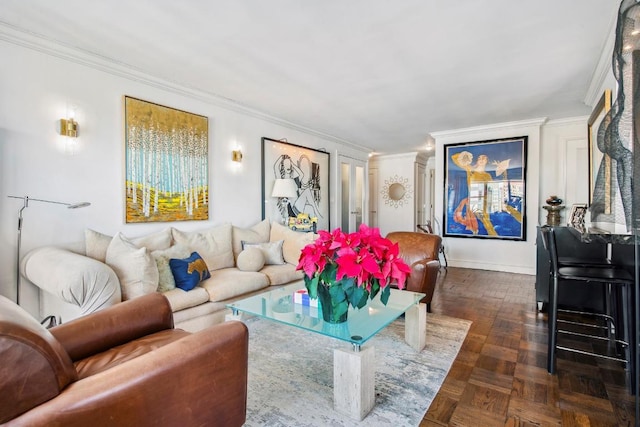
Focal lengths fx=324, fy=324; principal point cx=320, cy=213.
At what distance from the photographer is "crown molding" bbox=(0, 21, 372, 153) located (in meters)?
2.41

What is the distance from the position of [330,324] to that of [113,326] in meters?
1.13

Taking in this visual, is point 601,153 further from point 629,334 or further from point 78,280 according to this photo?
point 78,280

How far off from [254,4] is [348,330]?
2.12m

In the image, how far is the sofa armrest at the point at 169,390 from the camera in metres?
0.90

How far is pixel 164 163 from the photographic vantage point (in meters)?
3.33

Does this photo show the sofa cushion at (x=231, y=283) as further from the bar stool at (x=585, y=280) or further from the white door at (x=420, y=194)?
the white door at (x=420, y=194)

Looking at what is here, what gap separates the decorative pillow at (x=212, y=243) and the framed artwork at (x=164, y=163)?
0.92ft

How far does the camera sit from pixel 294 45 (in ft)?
8.63

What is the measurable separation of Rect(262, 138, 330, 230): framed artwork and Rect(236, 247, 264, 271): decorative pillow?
1187 mm

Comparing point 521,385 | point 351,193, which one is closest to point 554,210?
point 521,385

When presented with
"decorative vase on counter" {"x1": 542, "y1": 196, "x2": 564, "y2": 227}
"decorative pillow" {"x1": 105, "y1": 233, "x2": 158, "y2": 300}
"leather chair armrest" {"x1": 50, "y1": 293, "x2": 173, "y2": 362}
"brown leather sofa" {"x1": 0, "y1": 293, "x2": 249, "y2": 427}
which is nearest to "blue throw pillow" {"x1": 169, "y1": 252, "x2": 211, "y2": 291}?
"decorative pillow" {"x1": 105, "y1": 233, "x2": 158, "y2": 300}

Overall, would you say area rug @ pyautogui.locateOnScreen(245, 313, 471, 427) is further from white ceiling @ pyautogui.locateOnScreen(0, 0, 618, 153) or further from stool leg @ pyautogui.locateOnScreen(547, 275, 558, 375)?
white ceiling @ pyautogui.locateOnScreen(0, 0, 618, 153)

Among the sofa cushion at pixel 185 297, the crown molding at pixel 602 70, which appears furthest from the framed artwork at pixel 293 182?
the crown molding at pixel 602 70

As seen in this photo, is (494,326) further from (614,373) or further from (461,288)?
(461,288)
